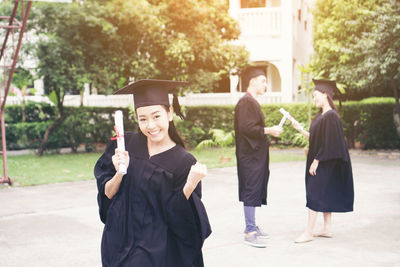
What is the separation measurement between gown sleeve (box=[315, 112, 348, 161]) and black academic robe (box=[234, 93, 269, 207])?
2.20 feet

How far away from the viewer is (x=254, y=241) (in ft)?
18.6

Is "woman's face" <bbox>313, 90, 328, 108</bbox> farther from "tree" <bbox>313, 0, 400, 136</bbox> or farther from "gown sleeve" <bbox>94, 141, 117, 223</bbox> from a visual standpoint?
"tree" <bbox>313, 0, 400, 136</bbox>

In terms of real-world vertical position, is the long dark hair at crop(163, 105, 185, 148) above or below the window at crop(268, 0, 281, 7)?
below

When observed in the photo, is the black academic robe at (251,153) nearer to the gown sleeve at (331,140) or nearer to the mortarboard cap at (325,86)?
the gown sleeve at (331,140)

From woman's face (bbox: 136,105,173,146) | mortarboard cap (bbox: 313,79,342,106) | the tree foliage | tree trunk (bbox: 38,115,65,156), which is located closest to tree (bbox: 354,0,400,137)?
the tree foliage

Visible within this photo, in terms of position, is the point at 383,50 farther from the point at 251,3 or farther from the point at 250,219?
the point at 250,219

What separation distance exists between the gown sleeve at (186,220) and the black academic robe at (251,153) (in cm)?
305

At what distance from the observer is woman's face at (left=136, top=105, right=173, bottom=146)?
9.30ft

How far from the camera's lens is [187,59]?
14.6 m

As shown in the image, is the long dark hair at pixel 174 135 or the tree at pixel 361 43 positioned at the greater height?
the tree at pixel 361 43

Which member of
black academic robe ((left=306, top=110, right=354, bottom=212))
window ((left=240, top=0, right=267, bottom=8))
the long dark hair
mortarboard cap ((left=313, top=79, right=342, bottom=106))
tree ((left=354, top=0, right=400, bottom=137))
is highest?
window ((left=240, top=0, right=267, bottom=8))

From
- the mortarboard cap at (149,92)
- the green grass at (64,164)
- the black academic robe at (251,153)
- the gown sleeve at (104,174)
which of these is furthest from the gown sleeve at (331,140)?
the green grass at (64,164)

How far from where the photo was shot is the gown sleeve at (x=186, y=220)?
2.75 metres

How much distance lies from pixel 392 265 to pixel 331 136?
1556 mm
